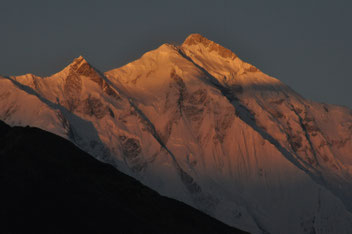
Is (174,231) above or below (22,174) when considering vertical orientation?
below

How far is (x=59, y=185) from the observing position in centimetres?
18238

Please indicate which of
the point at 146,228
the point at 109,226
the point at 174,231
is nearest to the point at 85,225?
the point at 109,226

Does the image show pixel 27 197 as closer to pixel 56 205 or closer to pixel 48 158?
pixel 56 205

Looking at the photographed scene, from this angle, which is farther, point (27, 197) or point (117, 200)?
point (117, 200)

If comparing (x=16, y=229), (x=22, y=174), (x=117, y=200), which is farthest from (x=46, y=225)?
(x=117, y=200)

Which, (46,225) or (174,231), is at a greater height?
(46,225)

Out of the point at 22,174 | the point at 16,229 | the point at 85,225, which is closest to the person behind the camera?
the point at 16,229

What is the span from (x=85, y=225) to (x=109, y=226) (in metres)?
5.48

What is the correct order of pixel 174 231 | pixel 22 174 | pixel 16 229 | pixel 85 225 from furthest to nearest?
pixel 174 231 < pixel 22 174 < pixel 85 225 < pixel 16 229

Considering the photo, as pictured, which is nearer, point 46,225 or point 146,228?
point 46,225

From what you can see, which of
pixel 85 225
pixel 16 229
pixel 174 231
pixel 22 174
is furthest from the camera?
pixel 174 231

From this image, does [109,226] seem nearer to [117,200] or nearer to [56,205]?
[56,205]

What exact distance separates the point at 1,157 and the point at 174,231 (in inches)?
1312

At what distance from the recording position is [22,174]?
591 ft
